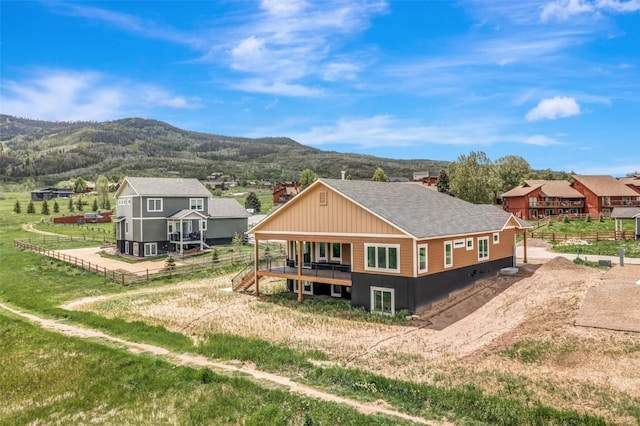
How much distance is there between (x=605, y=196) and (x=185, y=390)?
6747cm

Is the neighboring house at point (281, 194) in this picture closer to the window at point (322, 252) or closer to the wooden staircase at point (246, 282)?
the wooden staircase at point (246, 282)

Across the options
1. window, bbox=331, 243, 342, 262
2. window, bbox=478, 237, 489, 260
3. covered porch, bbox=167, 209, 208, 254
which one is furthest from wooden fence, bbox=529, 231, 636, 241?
covered porch, bbox=167, 209, 208, 254

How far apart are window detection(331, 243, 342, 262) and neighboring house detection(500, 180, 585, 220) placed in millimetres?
46415

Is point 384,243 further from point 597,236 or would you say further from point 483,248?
point 597,236

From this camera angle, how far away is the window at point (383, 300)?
75.2ft

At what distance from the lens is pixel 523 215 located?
219ft

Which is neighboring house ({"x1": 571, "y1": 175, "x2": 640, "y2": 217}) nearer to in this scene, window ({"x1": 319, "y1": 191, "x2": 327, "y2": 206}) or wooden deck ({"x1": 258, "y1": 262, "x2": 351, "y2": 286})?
wooden deck ({"x1": 258, "y1": 262, "x2": 351, "y2": 286})

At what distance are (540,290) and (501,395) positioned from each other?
13636 mm

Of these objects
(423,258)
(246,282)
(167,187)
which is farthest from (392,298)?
(167,187)

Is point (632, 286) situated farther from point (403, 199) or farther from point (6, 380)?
point (6, 380)

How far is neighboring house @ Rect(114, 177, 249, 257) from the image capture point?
156 ft

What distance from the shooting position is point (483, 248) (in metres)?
28.2

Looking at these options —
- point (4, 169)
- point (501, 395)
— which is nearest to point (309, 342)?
point (501, 395)

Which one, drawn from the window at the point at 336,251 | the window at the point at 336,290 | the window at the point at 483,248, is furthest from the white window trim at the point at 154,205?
the window at the point at 483,248
